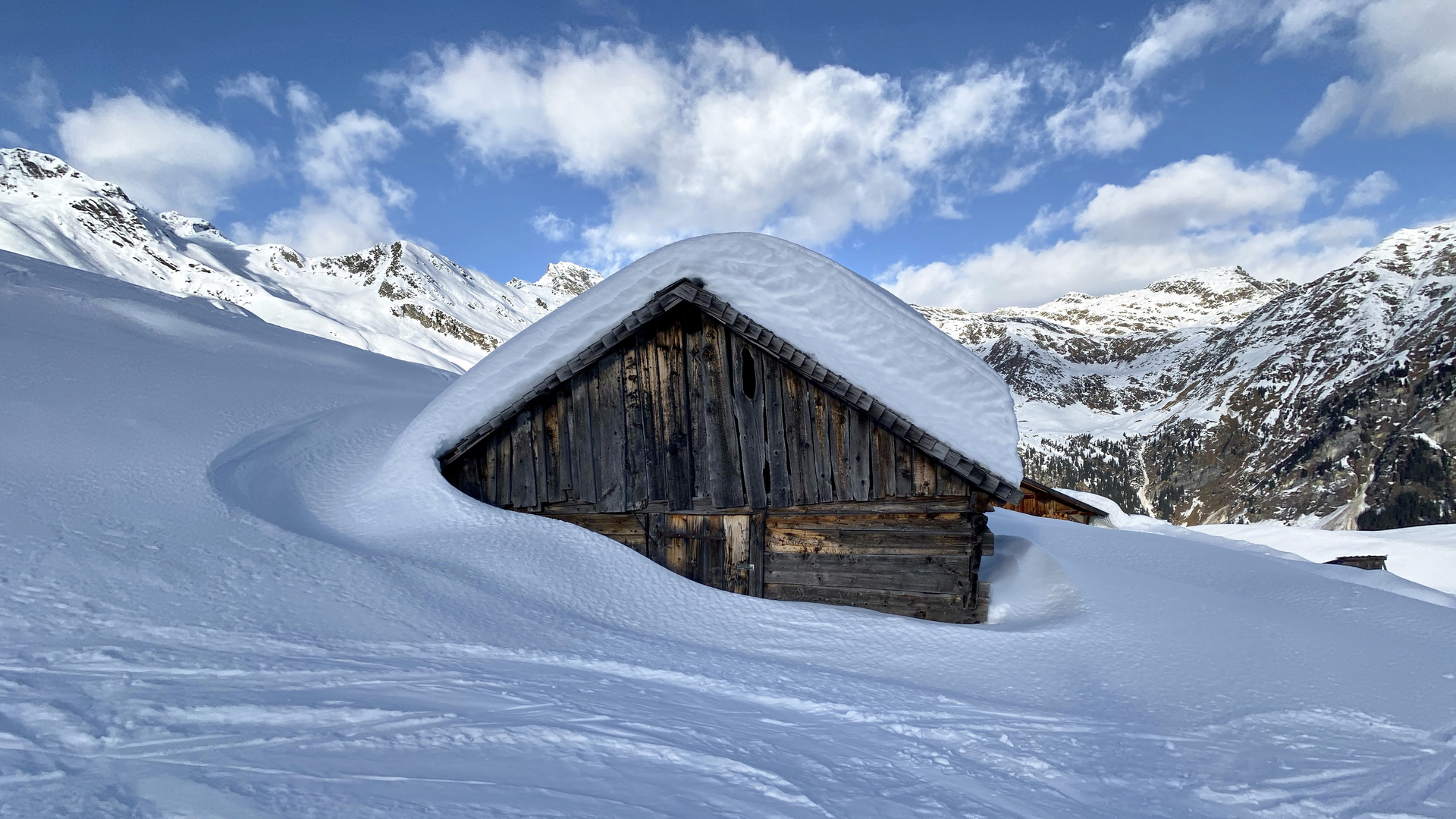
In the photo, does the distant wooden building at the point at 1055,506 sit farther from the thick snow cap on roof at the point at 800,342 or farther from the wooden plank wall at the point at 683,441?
the wooden plank wall at the point at 683,441

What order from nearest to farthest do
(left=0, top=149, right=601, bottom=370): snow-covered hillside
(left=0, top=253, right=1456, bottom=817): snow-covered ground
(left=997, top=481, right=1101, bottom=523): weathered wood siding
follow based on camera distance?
(left=0, top=253, right=1456, bottom=817): snow-covered ground → (left=997, top=481, right=1101, bottom=523): weathered wood siding → (left=0, top=149, right=601, bottom=370): snow-covered hillside

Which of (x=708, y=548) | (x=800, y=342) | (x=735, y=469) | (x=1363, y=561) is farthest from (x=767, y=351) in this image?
(x=1363, y=561)

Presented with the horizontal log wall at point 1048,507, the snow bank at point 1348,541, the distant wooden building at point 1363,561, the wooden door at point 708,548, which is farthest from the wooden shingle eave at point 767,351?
the horizontal log wall at point 1048,507

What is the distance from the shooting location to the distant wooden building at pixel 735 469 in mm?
7285

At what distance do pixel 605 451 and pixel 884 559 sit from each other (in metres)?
3.47

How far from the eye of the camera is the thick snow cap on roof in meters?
7.07

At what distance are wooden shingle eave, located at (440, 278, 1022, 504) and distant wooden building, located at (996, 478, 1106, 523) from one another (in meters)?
17.9

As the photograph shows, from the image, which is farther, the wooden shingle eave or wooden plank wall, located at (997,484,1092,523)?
wooden plank wall, located at (997,484,1092,523)

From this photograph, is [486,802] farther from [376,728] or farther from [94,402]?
[94,402]

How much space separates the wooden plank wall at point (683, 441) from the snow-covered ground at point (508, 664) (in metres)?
1.10

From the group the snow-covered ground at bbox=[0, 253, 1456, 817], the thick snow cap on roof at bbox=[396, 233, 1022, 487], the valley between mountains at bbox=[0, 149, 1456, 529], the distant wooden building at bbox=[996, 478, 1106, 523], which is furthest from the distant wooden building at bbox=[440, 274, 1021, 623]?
the valley between mountains at bbox=[0, 149, 1456, 529]

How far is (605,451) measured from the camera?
26.4 feet

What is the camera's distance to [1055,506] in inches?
954

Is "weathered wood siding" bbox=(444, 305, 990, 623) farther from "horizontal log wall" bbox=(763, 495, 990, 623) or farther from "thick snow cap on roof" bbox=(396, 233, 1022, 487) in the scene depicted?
"thick snow cap on roof" bbox=(396, 233, 1022, 487)
